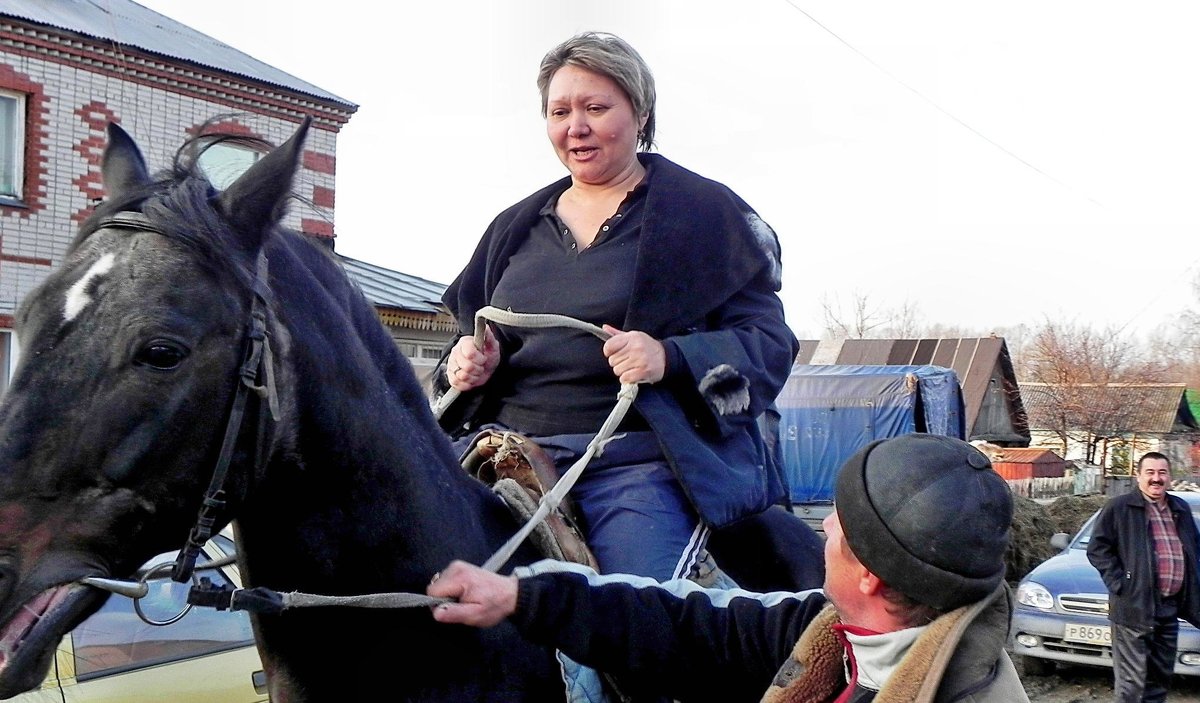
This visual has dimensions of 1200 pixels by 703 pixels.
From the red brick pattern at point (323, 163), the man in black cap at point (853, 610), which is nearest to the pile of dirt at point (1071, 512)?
the red brick pattern at point (323, 163)

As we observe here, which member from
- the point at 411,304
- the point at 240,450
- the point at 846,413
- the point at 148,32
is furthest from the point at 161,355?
the point at 846,413

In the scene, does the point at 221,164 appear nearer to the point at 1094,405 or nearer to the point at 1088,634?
the point at 1088,634

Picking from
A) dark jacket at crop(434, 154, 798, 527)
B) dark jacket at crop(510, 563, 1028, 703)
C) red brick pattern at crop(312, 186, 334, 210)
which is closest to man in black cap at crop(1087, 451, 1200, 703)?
dark jacket at crop(434, 154, 798, 527)

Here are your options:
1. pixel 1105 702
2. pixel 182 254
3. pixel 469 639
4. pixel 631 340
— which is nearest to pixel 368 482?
pixel 469 639

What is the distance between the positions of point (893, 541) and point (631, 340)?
93 cm

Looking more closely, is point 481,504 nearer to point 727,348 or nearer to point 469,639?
point 469,639

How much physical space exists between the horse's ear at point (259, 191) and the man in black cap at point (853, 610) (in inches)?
30.0

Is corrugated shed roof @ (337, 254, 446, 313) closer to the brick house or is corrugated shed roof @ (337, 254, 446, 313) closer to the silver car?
the brick house

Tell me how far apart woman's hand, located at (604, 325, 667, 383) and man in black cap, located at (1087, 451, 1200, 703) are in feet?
21.1

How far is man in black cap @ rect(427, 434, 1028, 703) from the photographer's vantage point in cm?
154

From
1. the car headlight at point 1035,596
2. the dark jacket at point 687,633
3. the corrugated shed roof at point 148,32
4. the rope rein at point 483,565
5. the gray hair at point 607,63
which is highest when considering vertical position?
the corrugated shed roof at point 148,32

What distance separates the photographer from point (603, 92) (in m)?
2.68

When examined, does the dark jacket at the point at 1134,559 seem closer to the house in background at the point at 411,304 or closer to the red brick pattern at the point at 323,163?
the house in background at the point at 411,304

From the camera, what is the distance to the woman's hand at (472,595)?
6.31ft
